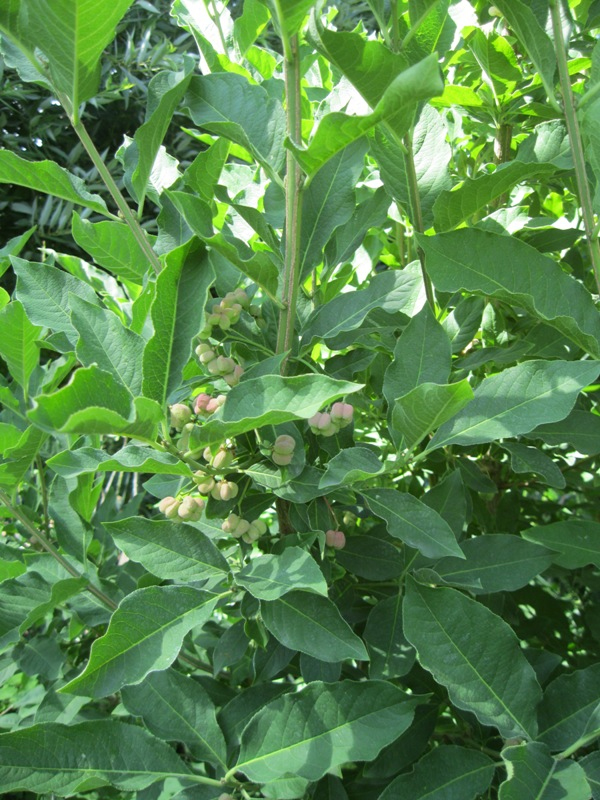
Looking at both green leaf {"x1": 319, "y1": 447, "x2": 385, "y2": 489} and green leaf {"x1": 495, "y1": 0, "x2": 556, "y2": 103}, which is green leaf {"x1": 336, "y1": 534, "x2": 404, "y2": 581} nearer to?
green leaf {"x1": 319, "y1": 447, "x2": 385, "y2": 489}

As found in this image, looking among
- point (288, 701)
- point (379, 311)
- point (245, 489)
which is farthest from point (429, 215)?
point (288, 701)

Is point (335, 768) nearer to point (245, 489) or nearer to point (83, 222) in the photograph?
point (245, 489)

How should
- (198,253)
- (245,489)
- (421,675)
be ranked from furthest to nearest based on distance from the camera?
(421,675) < (245,489) < (198,253)

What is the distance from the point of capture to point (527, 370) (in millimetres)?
615

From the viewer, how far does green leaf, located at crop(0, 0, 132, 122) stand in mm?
568

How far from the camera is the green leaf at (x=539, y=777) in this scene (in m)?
0.56

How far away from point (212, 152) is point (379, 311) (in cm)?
25

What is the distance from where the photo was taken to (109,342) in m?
0.62

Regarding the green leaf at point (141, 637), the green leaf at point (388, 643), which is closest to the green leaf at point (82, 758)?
the green leaf at point (141, 637)

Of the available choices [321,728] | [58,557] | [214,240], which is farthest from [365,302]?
[58,557]

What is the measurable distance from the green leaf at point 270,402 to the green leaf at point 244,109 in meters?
0.23

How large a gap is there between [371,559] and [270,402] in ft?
1.05

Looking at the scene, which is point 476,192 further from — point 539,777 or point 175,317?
point 539,777

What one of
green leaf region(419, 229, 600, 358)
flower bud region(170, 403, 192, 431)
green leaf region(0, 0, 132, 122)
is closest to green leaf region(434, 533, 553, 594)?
green leaf region(419, 229, 600, 358)
